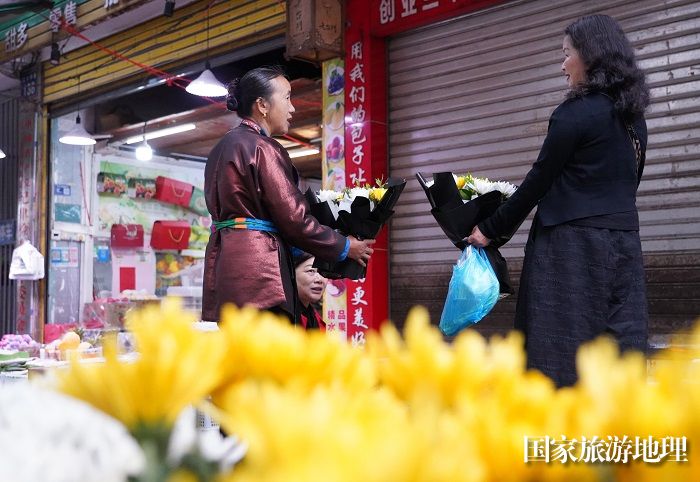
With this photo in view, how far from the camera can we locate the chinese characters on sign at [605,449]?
0.45 meters

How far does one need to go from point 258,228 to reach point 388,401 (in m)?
2.49

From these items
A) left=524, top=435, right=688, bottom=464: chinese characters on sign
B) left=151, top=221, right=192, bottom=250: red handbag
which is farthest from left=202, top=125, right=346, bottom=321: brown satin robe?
left=151, top=221, right=192, bottom=250: red handbag

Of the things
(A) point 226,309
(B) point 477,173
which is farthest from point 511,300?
(A) point 226,309

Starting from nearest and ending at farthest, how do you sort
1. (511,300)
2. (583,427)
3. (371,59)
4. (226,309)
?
1. (583,427)
2. (226,309)
3. (511,300)
4. (371,59)

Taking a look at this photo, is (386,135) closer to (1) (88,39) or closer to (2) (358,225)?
(2) (358,225)

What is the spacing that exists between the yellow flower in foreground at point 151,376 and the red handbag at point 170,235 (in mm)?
12226

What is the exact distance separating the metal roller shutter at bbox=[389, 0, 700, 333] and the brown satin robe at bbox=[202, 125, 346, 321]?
286 centimetres

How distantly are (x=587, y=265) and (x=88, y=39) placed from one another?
8405mm

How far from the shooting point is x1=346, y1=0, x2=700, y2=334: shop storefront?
4.79 meters

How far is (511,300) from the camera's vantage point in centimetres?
569

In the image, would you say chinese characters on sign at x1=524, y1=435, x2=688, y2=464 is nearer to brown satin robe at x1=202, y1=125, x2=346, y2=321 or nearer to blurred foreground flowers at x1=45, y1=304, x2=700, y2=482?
blurred foreground flowers at x1=45, y1=304, x2=700, y2=482

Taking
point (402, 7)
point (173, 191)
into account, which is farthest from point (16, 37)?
point (402, 7)

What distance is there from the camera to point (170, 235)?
12492 mm

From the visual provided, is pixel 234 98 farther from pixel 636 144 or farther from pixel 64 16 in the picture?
pixel 64 16
